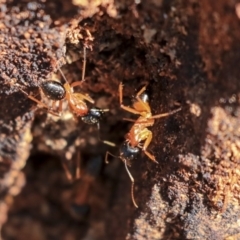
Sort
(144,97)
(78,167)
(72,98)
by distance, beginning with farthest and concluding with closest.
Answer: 1. (78,167)
2. (72,98)
3. (144,97)

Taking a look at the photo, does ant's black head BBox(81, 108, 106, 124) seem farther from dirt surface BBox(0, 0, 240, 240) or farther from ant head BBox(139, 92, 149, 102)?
ant head BBox(139, 92, 149, 102)

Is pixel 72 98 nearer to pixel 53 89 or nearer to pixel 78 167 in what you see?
pixel 53 89

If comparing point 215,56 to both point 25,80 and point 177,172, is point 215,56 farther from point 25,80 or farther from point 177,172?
point 25,80

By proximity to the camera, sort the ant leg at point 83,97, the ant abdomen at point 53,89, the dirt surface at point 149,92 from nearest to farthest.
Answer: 1. the dirt surface at point 149,92
2. the ant abdomen at point 53,89
3. the ant leg at point 83,97

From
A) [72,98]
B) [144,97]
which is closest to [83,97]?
[72,98]

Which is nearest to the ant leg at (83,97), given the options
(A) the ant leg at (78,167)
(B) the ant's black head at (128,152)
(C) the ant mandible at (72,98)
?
(C) the ant mandible at (72,98)

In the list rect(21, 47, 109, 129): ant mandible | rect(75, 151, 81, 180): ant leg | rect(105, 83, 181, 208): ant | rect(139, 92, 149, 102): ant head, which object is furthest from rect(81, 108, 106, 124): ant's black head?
rect(75, 151, 81, 180): ant leg

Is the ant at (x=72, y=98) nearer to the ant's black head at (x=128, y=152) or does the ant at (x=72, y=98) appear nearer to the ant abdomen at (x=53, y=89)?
the ant abdomen at (x=53, y=89)

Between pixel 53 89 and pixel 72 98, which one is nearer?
pixel 53 89
